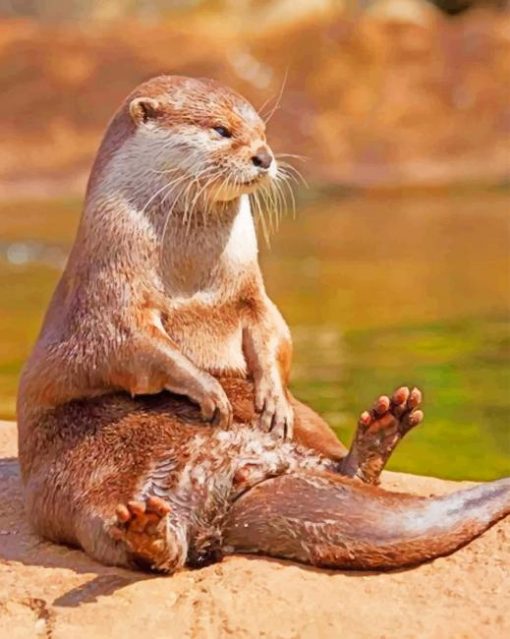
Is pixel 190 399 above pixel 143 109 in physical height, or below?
below

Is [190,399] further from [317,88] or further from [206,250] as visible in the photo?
[317,88]

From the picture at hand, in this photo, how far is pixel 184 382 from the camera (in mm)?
4125

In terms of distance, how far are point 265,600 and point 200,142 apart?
4.12 feet

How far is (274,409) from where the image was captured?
168 inches

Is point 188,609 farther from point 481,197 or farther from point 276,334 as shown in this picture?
point 481,197

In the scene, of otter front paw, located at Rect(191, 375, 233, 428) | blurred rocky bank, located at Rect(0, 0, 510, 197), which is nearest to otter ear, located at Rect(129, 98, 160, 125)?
otter front paw, located at Rect(191, 375, 233, 428)

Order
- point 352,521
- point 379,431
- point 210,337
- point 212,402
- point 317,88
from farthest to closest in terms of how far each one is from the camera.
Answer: point 317,88 → point 210,337 → point 379,431 → point 212,402 → point 352,521

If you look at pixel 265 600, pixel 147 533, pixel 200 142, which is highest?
pixel 200 142

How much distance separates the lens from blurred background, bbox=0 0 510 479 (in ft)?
30.9

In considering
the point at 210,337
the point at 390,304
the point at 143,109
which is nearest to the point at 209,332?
the point at 210,337

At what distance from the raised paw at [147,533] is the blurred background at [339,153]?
12.6 ft

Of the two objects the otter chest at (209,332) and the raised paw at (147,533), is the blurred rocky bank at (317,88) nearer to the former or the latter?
the otter chest at (209,332)

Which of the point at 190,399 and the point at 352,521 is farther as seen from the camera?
the point at 190,399

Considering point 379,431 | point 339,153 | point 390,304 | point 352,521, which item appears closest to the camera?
point 352,521
